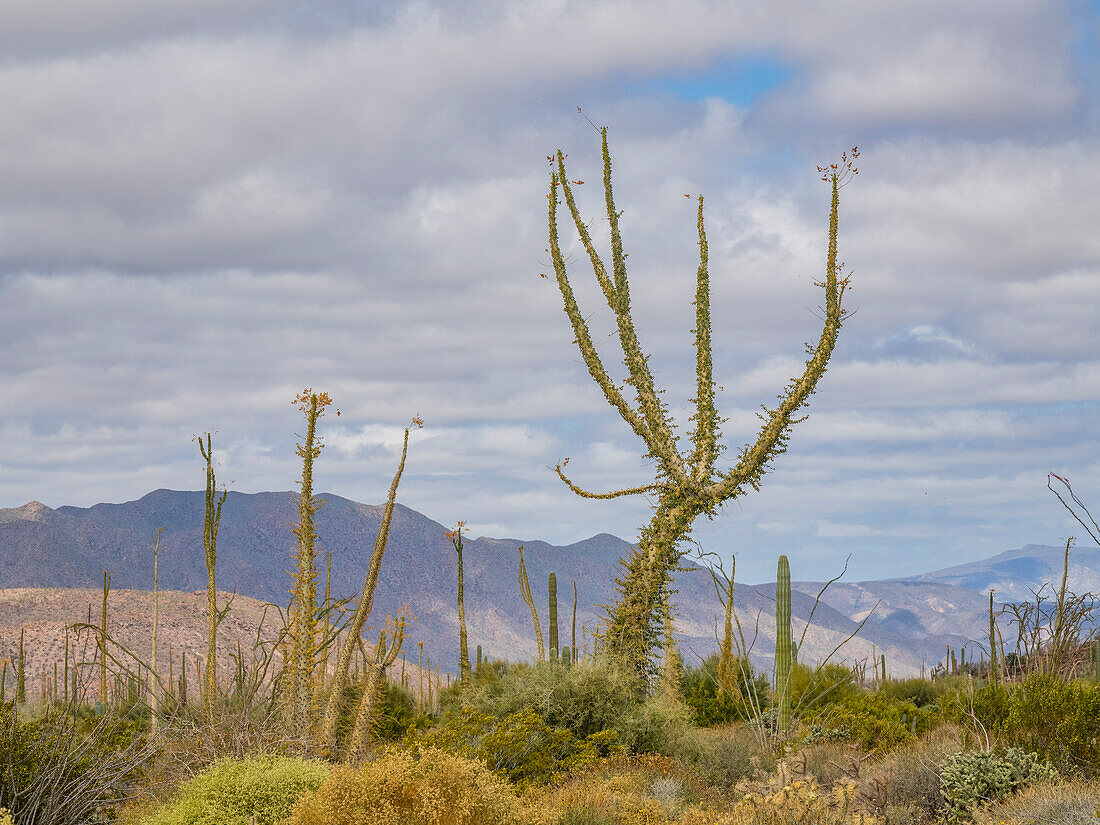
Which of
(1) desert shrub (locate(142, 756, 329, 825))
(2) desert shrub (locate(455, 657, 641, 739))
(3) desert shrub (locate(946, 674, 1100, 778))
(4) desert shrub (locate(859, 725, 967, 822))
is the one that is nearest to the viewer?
(1) desert shrub (locate(142, 756, 329, 825))

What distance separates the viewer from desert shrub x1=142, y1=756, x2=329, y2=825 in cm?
671

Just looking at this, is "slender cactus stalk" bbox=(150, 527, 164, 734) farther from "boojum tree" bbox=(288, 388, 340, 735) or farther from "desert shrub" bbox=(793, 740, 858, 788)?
"desert shrub" bbox=(793, 740, 858, 788)

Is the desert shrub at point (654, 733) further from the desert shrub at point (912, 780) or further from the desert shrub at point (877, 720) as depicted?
the desert shrub at point (877, 720)

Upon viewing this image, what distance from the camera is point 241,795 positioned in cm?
680

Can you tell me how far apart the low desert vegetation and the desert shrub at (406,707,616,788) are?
3 centimetres

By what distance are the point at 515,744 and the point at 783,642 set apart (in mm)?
5176

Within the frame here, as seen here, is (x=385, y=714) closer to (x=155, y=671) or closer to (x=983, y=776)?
(x=155, y=671)

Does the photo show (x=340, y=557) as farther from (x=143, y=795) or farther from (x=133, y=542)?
(x=143, y=795)

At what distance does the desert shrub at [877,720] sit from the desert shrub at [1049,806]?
3847 mm

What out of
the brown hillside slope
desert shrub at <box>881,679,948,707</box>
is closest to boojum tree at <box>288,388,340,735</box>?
desert shrub at <box>881,679,948,707</box>

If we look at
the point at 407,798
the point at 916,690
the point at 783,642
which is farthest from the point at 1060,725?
the point at 916,690

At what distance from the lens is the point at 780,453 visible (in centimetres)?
1552

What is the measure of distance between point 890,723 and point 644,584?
393 centimetres

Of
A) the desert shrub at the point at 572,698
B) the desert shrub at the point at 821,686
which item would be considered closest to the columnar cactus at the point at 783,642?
the desert shrub at the point at 821,686
